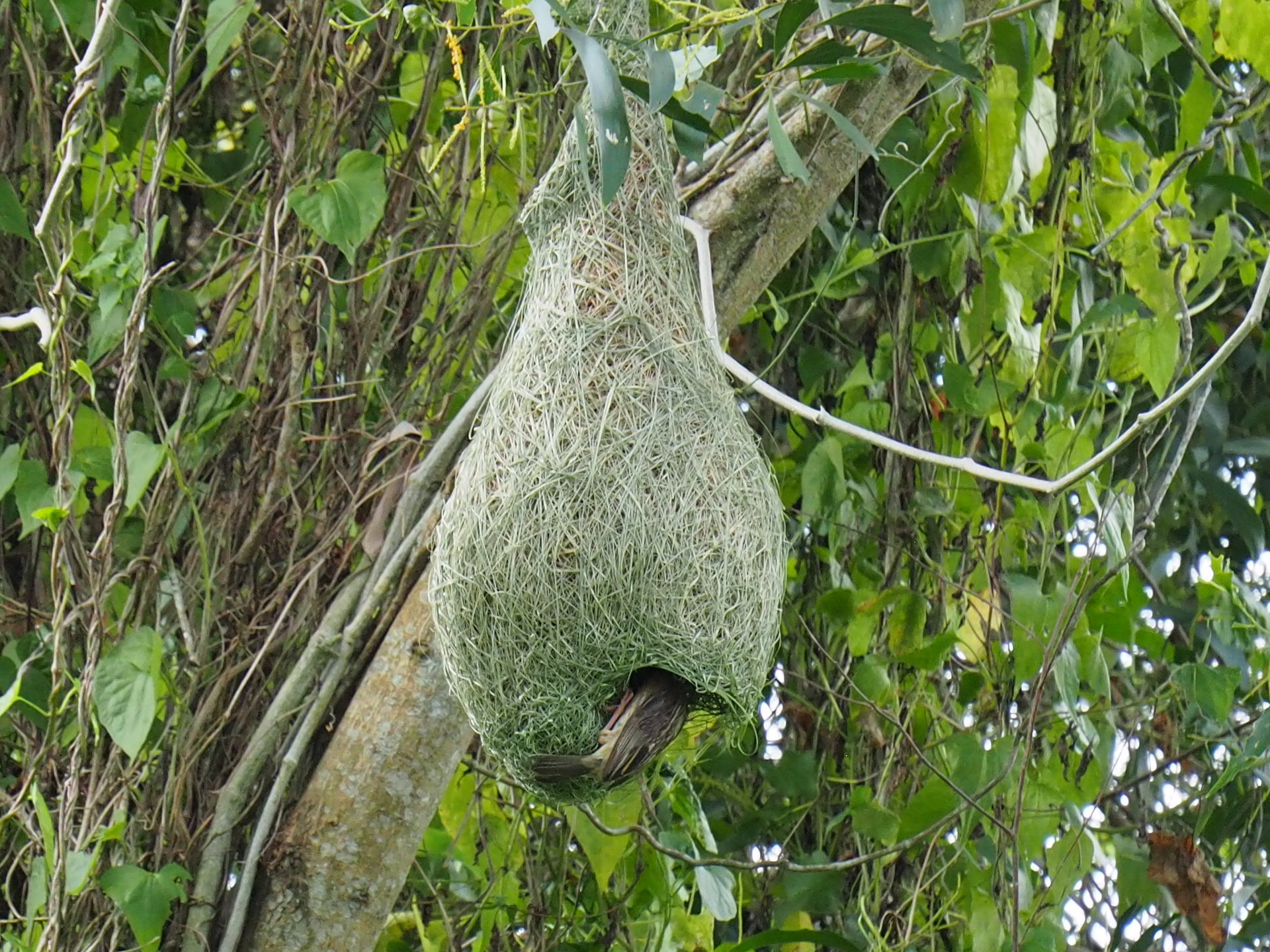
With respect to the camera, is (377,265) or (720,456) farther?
(377,265)

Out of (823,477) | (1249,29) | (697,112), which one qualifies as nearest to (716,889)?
(823,477)

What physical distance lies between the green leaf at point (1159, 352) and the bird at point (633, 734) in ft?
2.44

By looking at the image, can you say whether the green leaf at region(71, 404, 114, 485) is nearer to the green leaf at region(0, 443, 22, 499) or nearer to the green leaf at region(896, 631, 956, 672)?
the green leaf at region(0, 443, 22, 499)

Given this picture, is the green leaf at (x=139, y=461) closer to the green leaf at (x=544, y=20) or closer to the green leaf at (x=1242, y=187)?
the green leaf at (x=544, y=20)

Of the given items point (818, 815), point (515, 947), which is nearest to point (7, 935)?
point (515, 947)

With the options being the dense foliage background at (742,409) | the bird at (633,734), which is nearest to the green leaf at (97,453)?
the dense foliage background at (742,409)

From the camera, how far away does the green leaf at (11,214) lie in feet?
4.31

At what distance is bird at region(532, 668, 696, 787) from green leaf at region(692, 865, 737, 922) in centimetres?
64

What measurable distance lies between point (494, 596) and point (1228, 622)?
1.07 meters

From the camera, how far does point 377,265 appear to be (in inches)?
51.9

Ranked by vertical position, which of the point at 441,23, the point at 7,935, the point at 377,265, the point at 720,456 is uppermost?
the point at 441,23

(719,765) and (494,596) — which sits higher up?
(494,596)

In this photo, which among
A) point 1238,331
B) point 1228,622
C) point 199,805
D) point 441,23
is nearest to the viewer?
point 1238,331

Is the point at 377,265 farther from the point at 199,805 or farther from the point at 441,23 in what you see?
the point at 199,805
